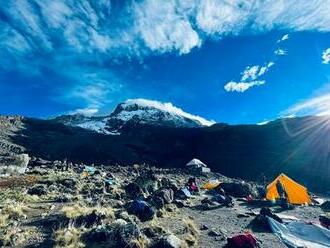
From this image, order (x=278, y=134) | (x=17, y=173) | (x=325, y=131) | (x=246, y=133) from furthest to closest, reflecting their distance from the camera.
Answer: (x=246, y=133) < (x=278, y=134) < (x=325, y=131) < (x=17, y=173)

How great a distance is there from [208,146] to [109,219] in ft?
305

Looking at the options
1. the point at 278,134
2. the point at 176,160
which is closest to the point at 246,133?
the point at 278,134

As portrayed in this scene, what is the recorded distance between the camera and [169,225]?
61.9 feet

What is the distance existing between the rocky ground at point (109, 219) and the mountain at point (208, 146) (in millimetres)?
40374

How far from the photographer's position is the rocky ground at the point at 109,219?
1452 cm

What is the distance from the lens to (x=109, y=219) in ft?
59.0

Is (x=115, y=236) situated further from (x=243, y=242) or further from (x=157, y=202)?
(x=157, y=202)

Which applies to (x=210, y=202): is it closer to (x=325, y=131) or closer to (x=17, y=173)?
(x=17, y=173)

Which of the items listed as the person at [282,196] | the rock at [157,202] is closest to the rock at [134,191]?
the rock at [157,202]

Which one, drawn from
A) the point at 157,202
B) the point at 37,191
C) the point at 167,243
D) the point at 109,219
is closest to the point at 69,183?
the point at 37,191

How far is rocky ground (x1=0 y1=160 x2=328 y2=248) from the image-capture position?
14.5 metres

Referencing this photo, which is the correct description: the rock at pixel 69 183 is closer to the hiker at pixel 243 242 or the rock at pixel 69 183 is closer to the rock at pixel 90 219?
the rock at pixel 90 219

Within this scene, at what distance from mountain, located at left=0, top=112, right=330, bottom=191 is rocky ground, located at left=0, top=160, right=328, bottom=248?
40.4 meters

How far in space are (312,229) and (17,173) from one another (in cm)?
3042
